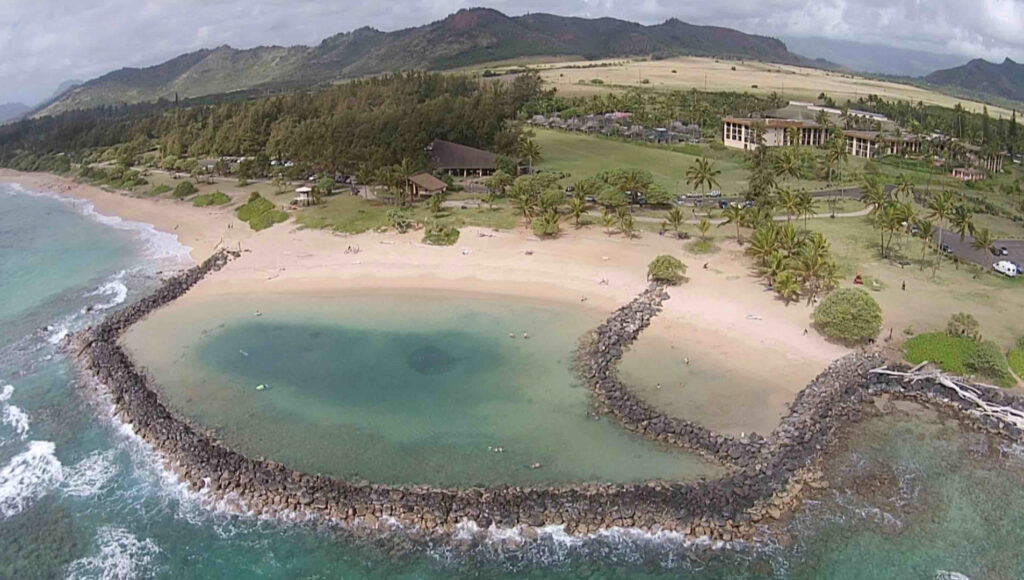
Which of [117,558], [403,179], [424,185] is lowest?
[117,558]

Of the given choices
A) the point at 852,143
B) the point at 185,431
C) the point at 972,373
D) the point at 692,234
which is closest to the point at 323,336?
the point at 185,431

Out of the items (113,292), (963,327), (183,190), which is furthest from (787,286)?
(183,190)

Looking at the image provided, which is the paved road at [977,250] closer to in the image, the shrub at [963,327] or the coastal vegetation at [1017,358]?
the shrub at [963,327]

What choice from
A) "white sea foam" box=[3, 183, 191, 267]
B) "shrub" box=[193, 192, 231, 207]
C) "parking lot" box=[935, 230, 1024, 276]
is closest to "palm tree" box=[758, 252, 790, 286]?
"parking lot" box=[935, 230, 1024, 276]

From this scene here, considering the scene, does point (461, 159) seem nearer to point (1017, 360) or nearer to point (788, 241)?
point (788, 241)

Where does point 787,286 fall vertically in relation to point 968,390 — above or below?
above

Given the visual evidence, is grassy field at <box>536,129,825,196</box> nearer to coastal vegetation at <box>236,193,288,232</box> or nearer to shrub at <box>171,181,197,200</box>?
coastal vegetation at <box>236,193,288,232</box>

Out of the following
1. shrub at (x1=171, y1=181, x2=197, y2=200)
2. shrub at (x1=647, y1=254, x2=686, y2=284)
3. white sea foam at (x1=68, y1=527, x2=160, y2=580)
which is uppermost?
shrub at (x1=171, y1=181, x2=197, y2=200)
